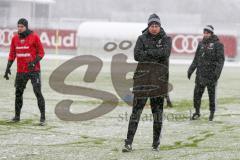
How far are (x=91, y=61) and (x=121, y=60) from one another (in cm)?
168

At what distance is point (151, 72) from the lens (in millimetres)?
9195

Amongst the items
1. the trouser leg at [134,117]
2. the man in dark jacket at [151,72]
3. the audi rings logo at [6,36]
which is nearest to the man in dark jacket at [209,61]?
the man in dark jacket at [151,72]

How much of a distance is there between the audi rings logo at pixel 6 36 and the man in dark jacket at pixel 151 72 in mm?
30314

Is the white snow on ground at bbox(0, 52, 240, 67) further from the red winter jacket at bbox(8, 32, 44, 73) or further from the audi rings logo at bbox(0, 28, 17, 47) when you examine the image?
the red winter jacket at bbox(8, 32, 44, 73)

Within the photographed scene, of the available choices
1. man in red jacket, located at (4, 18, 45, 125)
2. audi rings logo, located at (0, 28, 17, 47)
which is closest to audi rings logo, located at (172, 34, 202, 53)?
audi rings logo, located at (0, 28, 17, 47)

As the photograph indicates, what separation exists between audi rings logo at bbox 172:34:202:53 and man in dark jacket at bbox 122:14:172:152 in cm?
2837

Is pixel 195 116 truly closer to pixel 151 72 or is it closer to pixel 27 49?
pixel 27 49

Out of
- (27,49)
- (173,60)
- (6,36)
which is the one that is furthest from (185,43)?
(27,49)

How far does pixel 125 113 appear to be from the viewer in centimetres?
1402

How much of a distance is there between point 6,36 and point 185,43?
1047cm

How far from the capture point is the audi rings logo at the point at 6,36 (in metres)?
38.8

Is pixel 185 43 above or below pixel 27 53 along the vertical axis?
below

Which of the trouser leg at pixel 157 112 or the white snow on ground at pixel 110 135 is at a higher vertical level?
the trouser leg at pixel 157 112

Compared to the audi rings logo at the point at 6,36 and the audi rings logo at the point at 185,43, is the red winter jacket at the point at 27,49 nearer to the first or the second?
the audi rings logo at the point at 185,43
